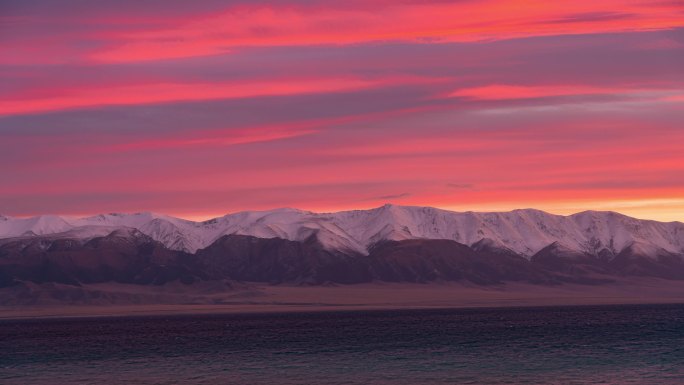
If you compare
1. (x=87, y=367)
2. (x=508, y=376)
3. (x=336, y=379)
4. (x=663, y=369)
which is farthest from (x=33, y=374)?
(x=663, y=369)

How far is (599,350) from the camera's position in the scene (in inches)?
4771

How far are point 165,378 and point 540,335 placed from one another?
73722 mm

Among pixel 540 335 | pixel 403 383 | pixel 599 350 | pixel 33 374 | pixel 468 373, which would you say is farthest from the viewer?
pixel 540 335

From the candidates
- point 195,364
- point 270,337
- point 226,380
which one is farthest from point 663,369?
point 270,337

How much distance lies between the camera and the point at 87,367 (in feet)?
364

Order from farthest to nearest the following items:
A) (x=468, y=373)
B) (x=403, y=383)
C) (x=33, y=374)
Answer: (x=33, y=374)
(x=468, y=373)
(x=403, y=383)

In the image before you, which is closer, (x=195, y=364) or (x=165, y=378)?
(x=165, y=378)

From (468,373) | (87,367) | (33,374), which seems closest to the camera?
(468,373)

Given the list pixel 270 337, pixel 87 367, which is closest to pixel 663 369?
pixel 87 367

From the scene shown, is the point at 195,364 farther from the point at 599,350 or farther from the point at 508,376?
the point at 599,350

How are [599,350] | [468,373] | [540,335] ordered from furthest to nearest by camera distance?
[540,335] → [599,350] → [468,373]

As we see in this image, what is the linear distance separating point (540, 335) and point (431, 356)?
147 feet

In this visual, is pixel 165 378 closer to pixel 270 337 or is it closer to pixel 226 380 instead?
pixel 226 380

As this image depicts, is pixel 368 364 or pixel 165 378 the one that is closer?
pixel 165 378
